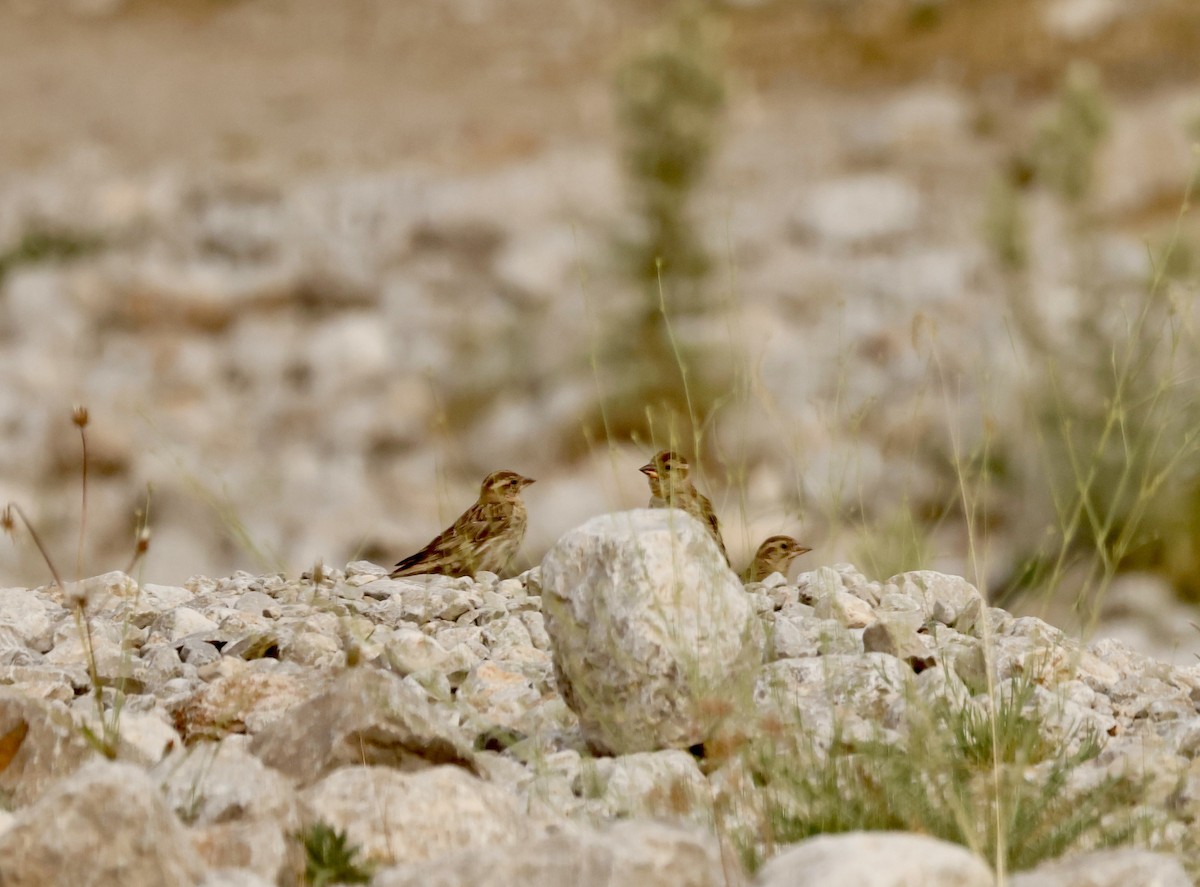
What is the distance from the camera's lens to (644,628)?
3.41m

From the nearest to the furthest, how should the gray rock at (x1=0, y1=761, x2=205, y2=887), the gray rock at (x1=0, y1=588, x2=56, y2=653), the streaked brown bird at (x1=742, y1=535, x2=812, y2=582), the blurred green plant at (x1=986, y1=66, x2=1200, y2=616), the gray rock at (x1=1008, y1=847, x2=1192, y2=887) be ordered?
the gray rock at (x1=1008, y1=847, x2=1192, y2=887)
the gray rock at (x1=0, y1=761, x2=205, y2=887)
the gray rock at (x1=0, y1=588, x2=56, y2=653)
the streaked brown bird at (x1=742, y1=535, x2=812, y2=582)
the blurred green plant at (x1=986, y1=66, x2=1200, y2=616)

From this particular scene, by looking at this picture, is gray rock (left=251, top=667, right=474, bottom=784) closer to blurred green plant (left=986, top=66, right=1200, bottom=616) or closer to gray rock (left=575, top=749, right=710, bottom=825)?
gray rock (left=575, top=749, right=710, bottom=825)

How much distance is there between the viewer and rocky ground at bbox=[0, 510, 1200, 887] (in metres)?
2.56

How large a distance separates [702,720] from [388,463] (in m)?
11.7

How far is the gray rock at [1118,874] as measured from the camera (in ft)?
8.02

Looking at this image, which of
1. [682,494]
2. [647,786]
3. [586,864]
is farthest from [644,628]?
[682,494]

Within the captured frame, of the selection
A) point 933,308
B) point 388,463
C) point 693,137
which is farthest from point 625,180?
point 933,308

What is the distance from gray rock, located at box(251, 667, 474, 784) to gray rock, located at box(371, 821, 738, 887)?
0.65 meters

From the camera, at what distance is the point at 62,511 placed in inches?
511

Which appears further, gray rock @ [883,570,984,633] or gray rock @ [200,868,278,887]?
gray rock @ [883,570,984,633]

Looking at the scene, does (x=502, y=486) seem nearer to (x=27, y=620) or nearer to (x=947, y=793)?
(x=27, y=620)

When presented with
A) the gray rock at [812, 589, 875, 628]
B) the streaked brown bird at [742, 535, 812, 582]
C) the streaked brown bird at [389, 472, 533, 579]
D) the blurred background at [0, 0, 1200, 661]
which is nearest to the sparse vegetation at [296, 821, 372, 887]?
the blurred background at [0, 0, 1200, 661]

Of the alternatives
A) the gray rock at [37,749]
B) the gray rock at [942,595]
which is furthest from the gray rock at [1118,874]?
the gray rock at [942,595]

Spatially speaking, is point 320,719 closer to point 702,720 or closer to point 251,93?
point 702,720
